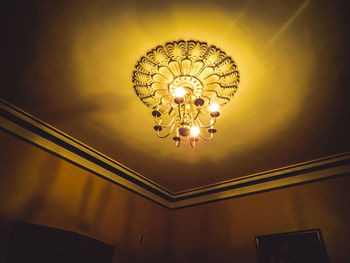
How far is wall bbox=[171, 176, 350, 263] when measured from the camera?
12.2 feet

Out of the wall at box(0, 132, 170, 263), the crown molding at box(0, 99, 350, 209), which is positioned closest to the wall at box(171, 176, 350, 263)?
the crown molding at box(0, 99, 350, 209)

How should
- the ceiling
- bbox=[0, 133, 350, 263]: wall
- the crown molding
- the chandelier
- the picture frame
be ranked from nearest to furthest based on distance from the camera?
the ceiling
the chandelier
bbox=[0, 133, 350, 263]: wall
the crown molding
the picture frame

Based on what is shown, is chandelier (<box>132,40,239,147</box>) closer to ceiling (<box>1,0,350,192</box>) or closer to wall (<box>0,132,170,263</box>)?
ceiling (<box>1,0,350,192</box>)

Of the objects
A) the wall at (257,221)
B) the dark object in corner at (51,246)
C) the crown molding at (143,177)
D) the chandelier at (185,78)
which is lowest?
the dark object in corner at (51,246)

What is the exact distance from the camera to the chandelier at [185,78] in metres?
2.45

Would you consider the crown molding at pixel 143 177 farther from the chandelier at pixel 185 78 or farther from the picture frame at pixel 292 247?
the chandelier at pixel 185 78

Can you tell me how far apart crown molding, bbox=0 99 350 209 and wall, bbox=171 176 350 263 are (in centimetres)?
15

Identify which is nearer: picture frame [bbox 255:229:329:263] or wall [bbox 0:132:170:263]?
wall [bbox 0:132:170:263]

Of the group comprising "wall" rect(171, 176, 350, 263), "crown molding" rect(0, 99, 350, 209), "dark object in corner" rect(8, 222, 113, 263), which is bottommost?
"dark object in corner" rect(8, 222, 113, 263)

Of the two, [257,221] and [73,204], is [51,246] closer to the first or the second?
[73,204]

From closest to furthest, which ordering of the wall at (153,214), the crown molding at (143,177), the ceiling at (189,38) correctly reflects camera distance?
the ceiling at (189,38), the wall at (153,214), the crown molding at (143,177)

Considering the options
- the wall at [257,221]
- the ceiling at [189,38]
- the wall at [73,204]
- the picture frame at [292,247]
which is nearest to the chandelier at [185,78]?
the ceiling at [189,38]

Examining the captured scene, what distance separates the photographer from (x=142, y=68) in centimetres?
267

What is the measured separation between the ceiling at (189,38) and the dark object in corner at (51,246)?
140cm
